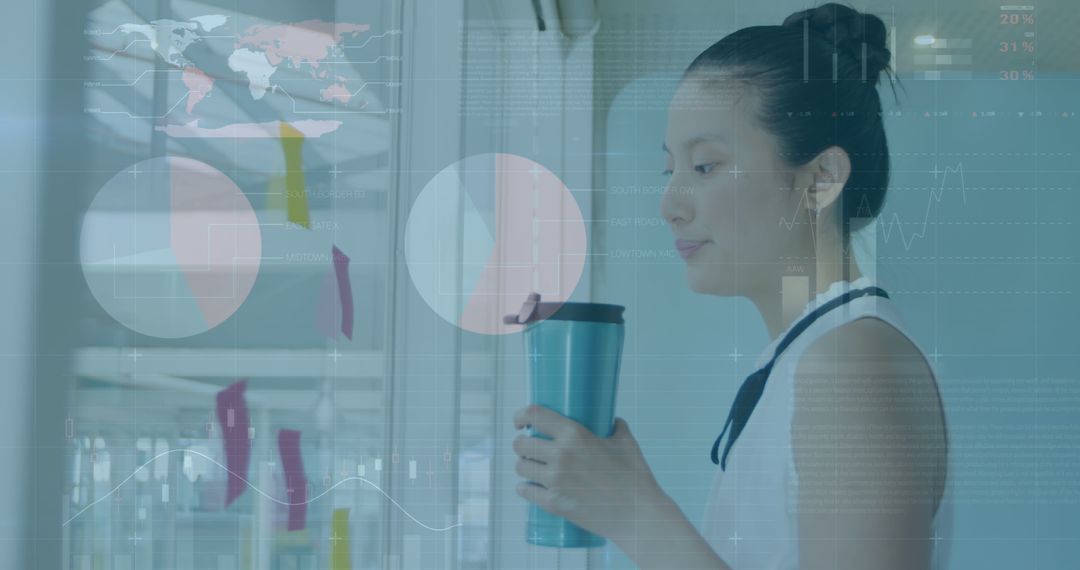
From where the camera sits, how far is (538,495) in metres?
1.15

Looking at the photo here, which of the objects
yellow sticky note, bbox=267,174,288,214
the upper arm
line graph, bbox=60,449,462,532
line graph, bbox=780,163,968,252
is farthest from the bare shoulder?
yellow sticky note, bbox=267,174,288,214

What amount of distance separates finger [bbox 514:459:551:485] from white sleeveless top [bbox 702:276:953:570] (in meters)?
0.22

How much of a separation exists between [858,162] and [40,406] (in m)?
1.17

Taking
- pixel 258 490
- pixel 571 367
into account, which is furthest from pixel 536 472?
pixel 258 490

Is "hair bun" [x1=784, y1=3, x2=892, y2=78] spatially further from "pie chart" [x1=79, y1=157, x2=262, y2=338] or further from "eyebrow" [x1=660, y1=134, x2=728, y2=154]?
"pie chart" [x1=79, y1=157, x2=262, y2=338]

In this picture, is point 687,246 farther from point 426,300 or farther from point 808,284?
point 426,300

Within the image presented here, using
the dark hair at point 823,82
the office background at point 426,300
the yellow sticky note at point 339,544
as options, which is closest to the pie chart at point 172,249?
the office background at point 426,300

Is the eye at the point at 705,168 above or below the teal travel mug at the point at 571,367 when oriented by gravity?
above

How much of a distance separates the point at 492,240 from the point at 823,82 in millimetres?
484

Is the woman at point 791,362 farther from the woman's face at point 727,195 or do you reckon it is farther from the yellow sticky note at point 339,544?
the yellow sticky note at point 339,544

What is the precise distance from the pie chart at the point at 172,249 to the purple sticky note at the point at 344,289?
0.37 feet

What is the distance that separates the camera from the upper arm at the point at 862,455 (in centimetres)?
112

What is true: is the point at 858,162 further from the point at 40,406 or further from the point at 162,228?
the point at 40,406

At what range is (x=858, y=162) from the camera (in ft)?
3.75
